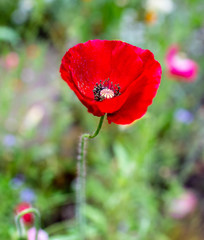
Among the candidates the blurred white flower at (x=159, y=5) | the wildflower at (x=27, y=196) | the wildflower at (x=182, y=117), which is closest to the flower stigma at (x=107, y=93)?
the wildflower at (x=27, y=196)

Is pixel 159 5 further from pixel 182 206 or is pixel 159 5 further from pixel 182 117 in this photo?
pixel 182 206

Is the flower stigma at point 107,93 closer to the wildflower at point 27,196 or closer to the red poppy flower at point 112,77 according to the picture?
the red poppy flower at point 112,77

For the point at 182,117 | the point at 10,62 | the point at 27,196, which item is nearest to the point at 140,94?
the point at 27,196

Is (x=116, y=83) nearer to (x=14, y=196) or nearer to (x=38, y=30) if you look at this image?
(x=14, y=196)

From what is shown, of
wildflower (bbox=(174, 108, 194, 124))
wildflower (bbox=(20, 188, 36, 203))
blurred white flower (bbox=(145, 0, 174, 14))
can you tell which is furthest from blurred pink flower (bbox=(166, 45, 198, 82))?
wildflower (bbox=(20, 188, 36, 203))

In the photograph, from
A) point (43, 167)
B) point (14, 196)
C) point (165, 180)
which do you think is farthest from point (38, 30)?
point (14, 196)
